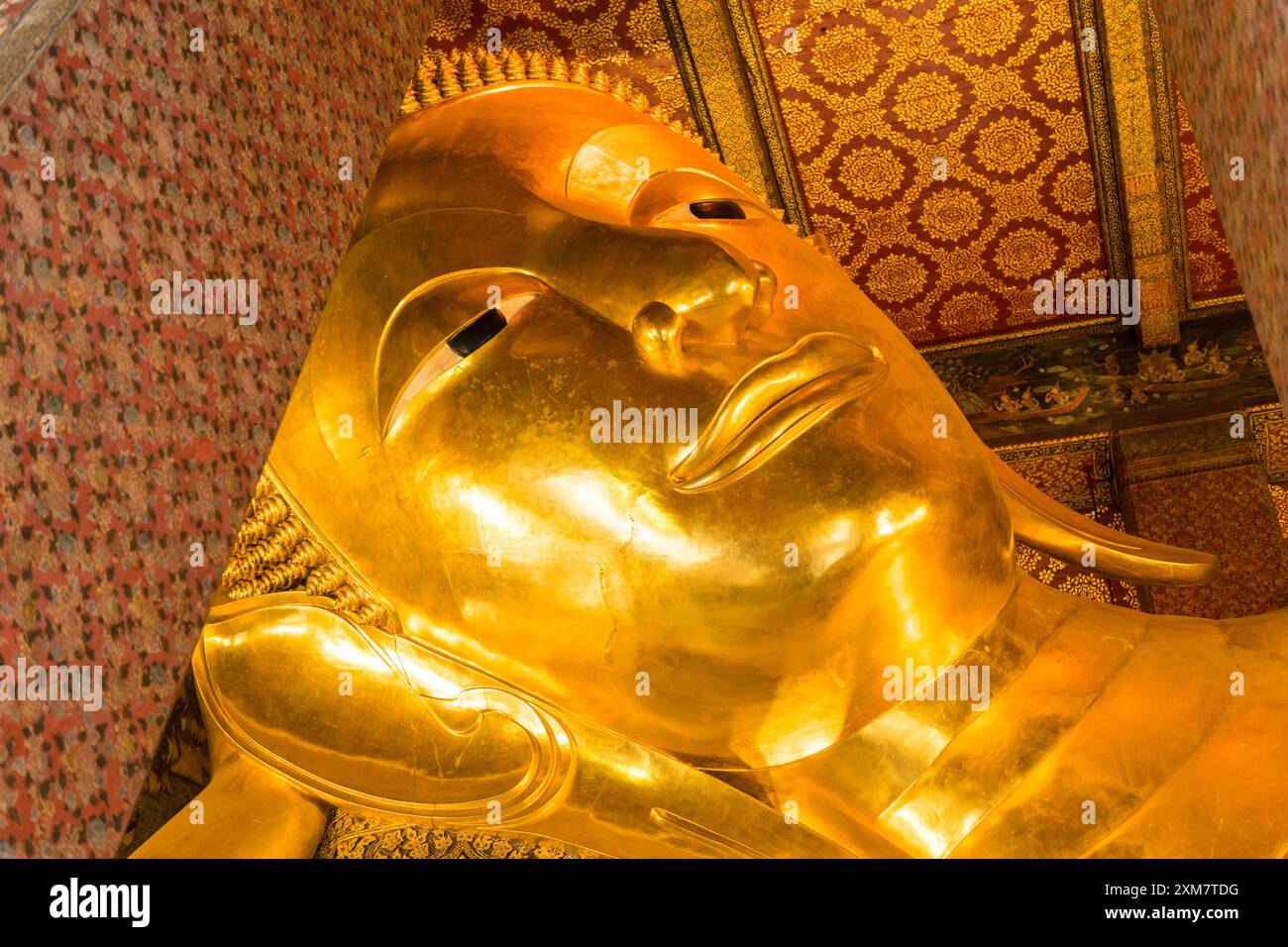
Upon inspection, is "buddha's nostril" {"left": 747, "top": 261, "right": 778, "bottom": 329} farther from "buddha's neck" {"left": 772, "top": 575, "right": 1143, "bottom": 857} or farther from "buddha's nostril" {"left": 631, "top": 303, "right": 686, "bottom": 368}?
"buddha's neck" {"left": 772, "top": 575, "right": 1143, "bottom": 857}

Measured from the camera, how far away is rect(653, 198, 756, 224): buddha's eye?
1.69 meters

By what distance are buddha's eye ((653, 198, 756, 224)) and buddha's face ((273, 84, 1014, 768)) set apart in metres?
0.11

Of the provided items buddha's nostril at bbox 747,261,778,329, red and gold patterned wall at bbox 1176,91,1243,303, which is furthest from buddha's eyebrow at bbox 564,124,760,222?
red and gold patterned wall at bbox 1176,91,1243,303

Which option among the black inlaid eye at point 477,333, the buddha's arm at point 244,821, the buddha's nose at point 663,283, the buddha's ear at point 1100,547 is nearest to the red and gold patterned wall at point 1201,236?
the buddha's ear at point 1100,547

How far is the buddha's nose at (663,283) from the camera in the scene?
4.80ft

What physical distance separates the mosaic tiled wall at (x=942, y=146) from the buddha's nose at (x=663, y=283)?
156cm

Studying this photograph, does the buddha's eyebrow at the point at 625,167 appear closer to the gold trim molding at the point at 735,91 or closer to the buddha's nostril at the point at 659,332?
the buddha's nostril at the point at 659,332

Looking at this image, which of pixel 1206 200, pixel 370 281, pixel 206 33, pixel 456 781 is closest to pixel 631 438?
pixel 370 281

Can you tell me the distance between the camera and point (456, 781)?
1.58 meters

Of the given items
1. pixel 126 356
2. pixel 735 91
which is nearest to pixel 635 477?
pixel 126 356

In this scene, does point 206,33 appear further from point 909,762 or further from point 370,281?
point 909,762

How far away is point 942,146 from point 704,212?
163 cm

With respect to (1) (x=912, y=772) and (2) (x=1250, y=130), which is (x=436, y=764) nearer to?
(1) (x=912, y=772)

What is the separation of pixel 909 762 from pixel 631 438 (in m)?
0.50
